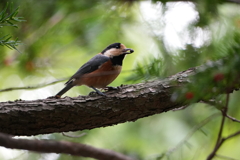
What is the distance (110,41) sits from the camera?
3963 millimetres

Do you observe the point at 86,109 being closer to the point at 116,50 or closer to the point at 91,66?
the point at 91,66

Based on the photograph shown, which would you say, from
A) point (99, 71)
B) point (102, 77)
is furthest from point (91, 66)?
point (102, 77)

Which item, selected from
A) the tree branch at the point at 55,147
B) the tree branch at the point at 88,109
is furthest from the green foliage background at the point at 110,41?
the tree branch at the point at 55,147

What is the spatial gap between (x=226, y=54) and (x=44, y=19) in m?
2.64

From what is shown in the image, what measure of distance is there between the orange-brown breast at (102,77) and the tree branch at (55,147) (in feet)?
5.73

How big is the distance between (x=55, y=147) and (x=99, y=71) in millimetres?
2018

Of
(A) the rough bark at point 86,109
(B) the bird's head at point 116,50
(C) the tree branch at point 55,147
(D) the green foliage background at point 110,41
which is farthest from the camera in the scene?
(B) the bird's head at point 116,50

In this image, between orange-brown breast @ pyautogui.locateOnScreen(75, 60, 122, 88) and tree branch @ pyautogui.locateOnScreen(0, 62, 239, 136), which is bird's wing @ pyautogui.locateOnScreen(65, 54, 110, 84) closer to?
orange-brown breast @ pyautogui.locateOnScreen(75, 60, 122, 88)

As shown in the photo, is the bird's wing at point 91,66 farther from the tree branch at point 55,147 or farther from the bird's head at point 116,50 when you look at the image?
the tree branch at point 55,147

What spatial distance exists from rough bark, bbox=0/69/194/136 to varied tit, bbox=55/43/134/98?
23.6 inches

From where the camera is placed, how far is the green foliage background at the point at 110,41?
234cm

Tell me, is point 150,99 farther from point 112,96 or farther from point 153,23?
point 153,23

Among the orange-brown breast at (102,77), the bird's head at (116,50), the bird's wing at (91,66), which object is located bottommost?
the orange-brown breast at (102,77)

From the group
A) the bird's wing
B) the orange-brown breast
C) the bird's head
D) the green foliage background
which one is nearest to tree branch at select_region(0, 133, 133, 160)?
the green foliage background
